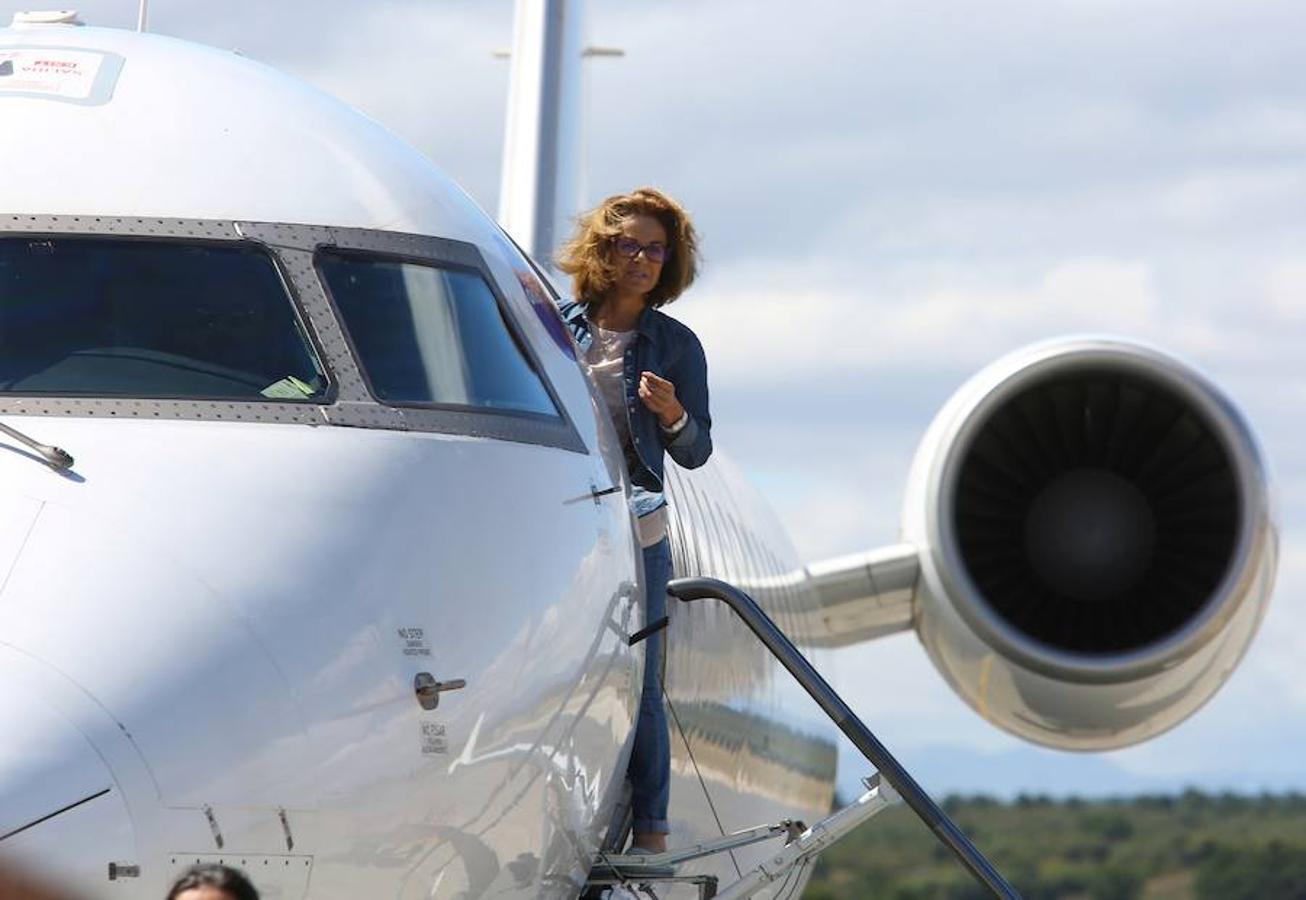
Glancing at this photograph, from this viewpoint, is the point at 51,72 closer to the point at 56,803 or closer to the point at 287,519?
the point at 287,519

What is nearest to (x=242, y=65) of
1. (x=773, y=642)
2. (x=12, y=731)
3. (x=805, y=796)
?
(x=773, y=642)

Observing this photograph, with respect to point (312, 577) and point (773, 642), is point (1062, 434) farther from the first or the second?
point (312, 577)

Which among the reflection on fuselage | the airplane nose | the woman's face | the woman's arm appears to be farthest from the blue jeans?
the airplane nose

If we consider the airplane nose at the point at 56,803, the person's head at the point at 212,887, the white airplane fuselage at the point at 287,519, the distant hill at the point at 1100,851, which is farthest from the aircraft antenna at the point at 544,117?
the distant hill at the point at 1100,851

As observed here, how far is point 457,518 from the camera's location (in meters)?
6.87

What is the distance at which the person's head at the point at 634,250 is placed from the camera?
28.2ft

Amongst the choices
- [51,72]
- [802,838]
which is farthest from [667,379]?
[51,72]

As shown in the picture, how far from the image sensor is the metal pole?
7.78 m

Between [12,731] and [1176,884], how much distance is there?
192 ft

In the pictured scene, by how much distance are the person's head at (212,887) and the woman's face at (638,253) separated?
454 cm

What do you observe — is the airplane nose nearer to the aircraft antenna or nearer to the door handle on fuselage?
the door handle on fuselage

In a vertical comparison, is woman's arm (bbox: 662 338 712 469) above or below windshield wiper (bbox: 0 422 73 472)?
above

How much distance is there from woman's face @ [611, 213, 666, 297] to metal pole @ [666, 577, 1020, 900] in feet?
3.62

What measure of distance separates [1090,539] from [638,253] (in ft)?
24.6
